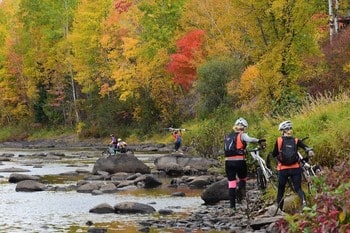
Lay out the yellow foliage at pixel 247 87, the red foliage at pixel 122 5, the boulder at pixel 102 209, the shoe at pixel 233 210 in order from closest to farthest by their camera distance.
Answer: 1. the shoe at pixel 233 210
2. the boulder at pixel 102 209
3. the yellow foliage at pixel 247 87
4. the red foliage at pixel 122 5

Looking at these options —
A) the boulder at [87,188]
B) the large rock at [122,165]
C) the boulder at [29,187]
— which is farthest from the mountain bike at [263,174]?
the large rock at [122,165]

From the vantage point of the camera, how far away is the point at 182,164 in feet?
99.5

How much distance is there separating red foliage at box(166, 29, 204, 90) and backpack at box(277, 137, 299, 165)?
40019mm

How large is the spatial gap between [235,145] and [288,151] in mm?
2734

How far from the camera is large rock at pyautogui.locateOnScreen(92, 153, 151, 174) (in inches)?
1200

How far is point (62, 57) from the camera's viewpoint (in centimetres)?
7281

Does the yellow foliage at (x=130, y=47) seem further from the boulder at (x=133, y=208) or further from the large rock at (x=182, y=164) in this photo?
the boulder at (x=133, y=208)

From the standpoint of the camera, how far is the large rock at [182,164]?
29734mm

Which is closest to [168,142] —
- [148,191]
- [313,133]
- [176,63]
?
[176,63]

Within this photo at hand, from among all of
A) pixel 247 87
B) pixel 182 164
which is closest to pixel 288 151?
pixel 182 164

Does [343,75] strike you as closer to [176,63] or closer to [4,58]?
[176,63]

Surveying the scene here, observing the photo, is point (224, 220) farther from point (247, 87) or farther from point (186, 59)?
point (186, 59)

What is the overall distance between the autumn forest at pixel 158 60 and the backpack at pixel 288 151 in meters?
15.3

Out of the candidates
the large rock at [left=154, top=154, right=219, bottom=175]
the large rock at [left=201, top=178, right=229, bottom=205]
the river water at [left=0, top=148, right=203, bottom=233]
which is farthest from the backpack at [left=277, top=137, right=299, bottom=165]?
the large rock at [left=154, top=154, right=219, bottom=175]
